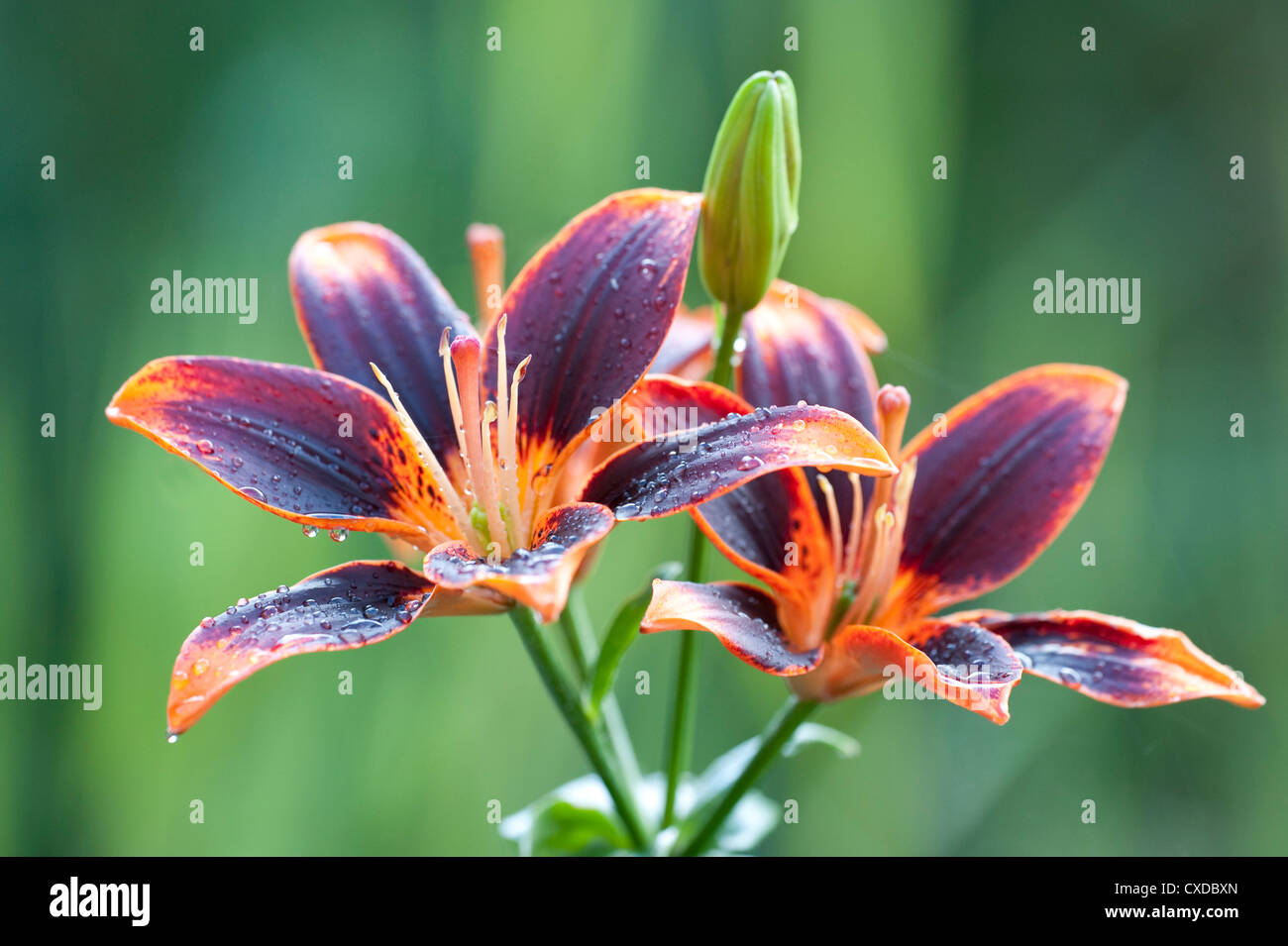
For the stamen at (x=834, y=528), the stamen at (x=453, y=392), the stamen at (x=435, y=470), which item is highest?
the stamen at (x=453, y=392)

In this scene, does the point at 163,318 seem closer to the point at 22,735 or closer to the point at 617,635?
the point at 22,735

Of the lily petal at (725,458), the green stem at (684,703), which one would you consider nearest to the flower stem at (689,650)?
the green stem at (684,703)

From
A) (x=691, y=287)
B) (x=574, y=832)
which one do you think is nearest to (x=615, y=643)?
(x=574, y=832)

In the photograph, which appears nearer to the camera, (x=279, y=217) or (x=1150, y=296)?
(x=279, y=217)

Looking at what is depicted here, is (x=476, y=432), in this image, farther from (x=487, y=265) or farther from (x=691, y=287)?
(x=691, y=287)

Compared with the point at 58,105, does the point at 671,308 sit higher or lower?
lower

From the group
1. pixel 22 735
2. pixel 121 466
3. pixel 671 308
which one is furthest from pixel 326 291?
pixel 22 735

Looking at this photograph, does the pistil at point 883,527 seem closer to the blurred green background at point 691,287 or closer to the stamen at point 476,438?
the stamen at point 476,438

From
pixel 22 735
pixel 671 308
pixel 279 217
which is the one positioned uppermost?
pixel 279 217
